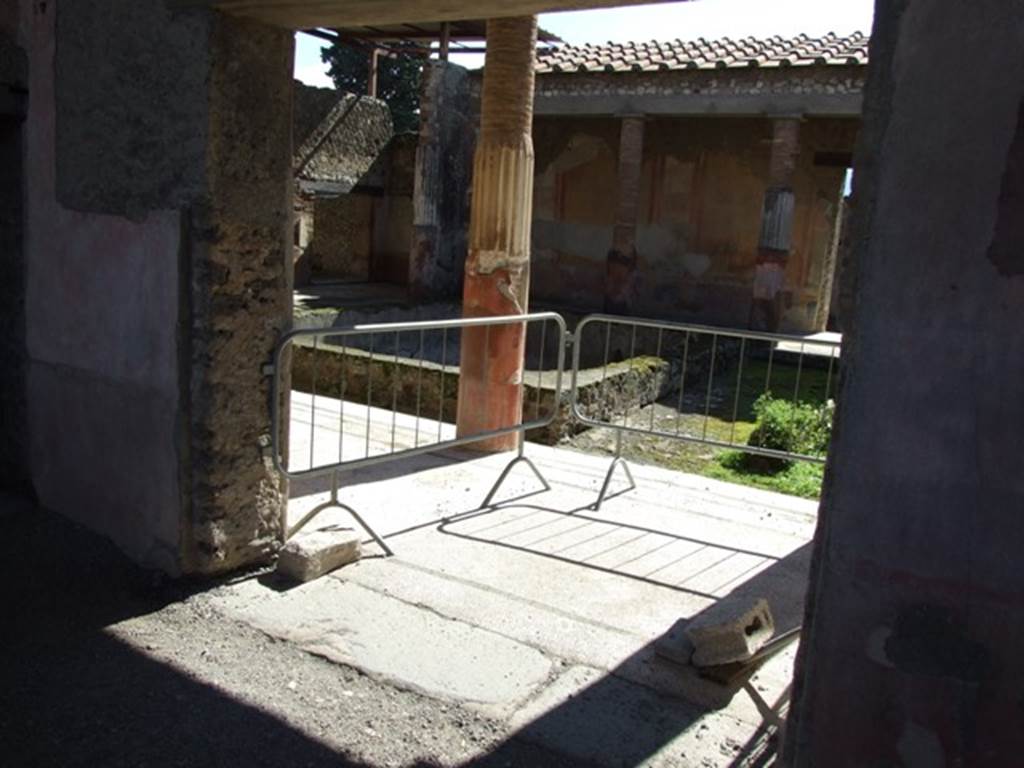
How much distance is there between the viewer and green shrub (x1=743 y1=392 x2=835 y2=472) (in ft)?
27.6

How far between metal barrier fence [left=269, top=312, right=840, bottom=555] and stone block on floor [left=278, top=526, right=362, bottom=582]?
0.18 meters

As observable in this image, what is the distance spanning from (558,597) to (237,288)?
189cm

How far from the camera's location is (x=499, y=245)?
6734 millimetres

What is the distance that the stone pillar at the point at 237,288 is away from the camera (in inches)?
142

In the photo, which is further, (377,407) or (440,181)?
(440,181)

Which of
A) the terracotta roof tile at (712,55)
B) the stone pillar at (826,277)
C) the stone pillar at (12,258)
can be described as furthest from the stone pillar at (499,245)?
the stone pillar at (826,277)

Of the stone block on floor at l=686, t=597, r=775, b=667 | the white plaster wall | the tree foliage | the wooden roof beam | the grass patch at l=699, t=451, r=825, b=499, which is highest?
the tree foliage

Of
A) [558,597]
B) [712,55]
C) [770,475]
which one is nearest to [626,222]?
[712,55]

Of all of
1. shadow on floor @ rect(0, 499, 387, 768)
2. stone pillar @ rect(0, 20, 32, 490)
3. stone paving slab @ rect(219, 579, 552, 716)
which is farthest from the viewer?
stone pillar @ rect(0, 20, 32, 490)

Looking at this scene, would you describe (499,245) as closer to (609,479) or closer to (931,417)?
(609,479)

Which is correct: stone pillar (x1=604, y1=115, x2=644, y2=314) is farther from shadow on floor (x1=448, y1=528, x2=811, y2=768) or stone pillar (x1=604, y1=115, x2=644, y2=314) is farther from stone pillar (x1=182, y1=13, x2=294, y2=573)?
shadow on floor (x1=448, y1=528, x2=811, y2=768)

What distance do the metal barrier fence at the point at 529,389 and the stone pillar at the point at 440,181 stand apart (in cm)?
275

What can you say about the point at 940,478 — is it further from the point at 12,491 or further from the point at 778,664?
the point at 12,491

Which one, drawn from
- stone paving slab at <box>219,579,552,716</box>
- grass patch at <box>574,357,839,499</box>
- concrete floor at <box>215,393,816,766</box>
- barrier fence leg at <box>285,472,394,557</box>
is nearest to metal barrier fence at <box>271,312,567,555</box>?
barrier fence leg at <box>285,472,394,557</box>
